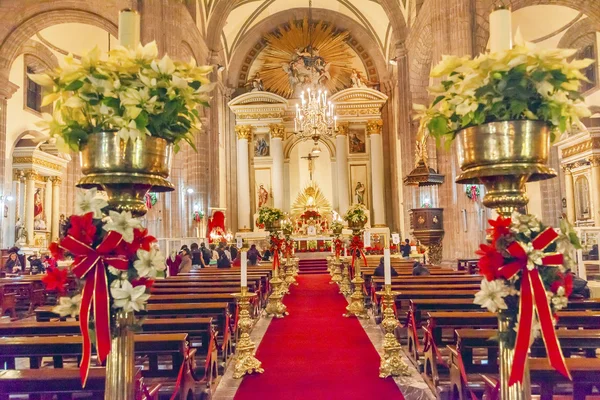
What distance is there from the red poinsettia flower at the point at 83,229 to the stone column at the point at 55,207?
20.1 metres

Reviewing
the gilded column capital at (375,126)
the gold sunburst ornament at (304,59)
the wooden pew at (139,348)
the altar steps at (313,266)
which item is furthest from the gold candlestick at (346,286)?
the gold sunburst ornament at (304,59)

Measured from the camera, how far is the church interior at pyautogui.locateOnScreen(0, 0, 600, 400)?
1.86 m

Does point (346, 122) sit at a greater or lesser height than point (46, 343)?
greater

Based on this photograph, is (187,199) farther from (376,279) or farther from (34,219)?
(376,279)

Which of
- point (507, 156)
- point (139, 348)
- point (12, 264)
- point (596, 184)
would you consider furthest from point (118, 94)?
point (596, 184)

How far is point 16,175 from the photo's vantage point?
60.1 feet

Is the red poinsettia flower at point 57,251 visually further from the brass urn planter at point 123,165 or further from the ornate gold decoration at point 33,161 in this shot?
the ornate gold decoration at point 33,161

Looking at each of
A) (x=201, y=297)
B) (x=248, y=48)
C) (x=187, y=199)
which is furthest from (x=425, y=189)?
(x=248, y=48)

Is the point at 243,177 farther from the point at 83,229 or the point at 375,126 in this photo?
the point at 83,229

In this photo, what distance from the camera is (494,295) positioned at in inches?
71.6

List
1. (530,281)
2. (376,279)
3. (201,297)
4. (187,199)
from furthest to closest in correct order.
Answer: (187,199) → (376,279) → (201,297) → (530,281)

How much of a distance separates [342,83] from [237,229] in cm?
958

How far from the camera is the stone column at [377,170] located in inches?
972

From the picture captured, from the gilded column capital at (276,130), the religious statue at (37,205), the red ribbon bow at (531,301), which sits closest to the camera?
the red ribbon bow at (531,301)
